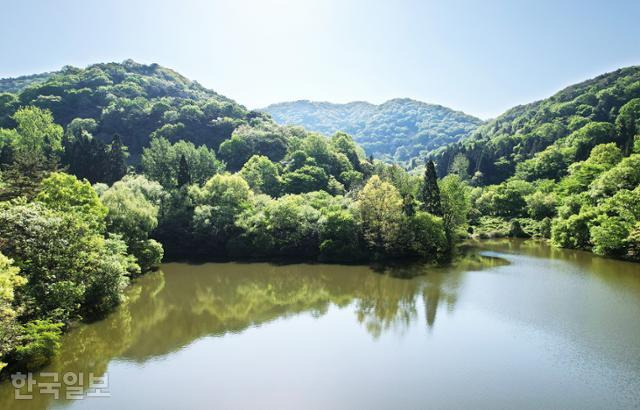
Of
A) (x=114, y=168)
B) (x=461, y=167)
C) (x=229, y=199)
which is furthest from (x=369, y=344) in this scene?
(x=461, y=167)

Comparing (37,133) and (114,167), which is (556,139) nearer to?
(114,167)

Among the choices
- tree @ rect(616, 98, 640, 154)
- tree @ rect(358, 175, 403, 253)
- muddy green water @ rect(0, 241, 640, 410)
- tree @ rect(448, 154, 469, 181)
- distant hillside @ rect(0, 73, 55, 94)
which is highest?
distant hillside @ rect(0, 73, 55, 94)

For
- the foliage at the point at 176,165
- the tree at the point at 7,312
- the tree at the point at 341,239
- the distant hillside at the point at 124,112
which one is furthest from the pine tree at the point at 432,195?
the distant hillside at the point at 124,112

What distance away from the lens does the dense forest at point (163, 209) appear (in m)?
22.4

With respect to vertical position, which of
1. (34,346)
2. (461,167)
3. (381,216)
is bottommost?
(34,346)

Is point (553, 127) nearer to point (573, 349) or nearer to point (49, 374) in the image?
point (573, 349)

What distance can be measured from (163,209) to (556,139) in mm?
96178

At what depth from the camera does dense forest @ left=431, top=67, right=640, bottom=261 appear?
47000 millimetres

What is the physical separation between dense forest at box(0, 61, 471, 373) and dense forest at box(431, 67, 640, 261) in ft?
46.9

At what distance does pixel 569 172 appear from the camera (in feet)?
268

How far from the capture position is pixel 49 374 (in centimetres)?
1977

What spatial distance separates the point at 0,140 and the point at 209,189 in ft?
141

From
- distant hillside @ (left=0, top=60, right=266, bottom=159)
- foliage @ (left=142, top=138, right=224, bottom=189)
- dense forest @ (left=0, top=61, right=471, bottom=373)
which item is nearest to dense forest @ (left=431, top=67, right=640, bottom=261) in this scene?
dense forest @ (left=0, top=61, right=471, bottom=373)

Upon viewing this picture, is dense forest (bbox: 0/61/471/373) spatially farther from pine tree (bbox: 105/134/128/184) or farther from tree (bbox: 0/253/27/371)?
pine tree (bbox: 105/134/128/184)
